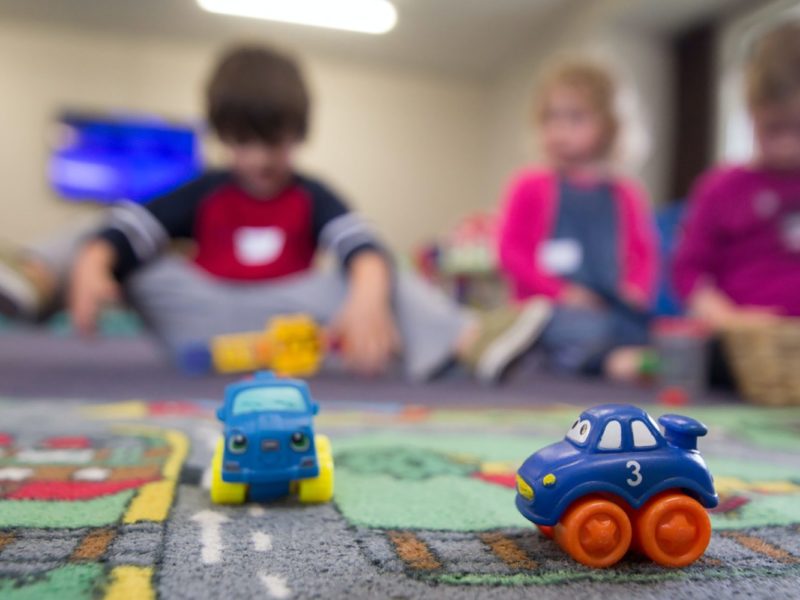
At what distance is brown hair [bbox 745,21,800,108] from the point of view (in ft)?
3.64

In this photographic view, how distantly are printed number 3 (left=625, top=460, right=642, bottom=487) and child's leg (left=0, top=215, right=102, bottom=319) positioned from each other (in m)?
1.09

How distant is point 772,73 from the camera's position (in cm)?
112

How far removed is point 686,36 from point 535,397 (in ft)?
8.39

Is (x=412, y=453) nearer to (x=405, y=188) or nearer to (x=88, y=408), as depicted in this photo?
(x=88, y=408)

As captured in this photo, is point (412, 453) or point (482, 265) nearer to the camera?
point (412, 453)

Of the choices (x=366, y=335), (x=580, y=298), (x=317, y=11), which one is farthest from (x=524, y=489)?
(x=317, y=11)

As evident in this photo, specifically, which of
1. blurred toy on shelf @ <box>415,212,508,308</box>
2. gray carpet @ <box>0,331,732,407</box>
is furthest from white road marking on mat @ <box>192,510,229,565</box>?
blurred toy on shelf @ <box>415,212,508,308</box>

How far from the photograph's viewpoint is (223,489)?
0.40 metres

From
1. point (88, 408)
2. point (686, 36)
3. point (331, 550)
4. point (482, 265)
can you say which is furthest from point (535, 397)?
point (686, 36)

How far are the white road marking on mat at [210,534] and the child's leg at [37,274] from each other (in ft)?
2.98

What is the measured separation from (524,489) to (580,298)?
1186mm

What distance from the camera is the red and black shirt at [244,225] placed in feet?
4.13

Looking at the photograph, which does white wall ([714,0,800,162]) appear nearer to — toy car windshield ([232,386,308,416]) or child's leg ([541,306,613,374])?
child's leg ([541,306,613,374])

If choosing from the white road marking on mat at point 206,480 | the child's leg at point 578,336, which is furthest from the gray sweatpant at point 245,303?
the white road marking on mat at point 206,480
